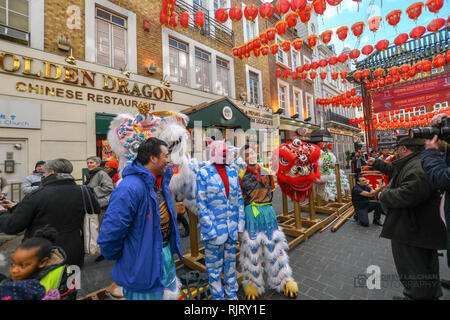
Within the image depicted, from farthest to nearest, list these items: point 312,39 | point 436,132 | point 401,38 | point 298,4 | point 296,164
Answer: point 312,39 → point 401,38 → point 298,4 → point 296,164 → point 436,132

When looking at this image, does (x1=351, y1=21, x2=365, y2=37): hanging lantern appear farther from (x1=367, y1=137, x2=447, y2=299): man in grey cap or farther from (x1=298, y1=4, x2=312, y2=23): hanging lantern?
(x1=367, y1=137, x2=447, y2=299): man in grey cap

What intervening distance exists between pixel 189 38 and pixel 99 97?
5157 millimetres

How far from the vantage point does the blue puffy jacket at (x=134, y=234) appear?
1.43 m

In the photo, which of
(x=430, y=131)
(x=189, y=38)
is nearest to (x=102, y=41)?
(x=189, y=38)

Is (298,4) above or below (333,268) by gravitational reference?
above

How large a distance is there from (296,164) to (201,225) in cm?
240

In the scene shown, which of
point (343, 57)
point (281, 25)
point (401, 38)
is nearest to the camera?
point (281, 25)

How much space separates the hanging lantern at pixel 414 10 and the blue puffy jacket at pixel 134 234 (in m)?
9.08

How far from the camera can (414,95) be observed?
10.8 metres

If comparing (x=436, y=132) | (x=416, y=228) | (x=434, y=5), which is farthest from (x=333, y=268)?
(x=434, y=5)

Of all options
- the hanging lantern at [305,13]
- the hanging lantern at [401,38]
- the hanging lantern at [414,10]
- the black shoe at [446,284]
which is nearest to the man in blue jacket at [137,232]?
the black shoe at [446,284]

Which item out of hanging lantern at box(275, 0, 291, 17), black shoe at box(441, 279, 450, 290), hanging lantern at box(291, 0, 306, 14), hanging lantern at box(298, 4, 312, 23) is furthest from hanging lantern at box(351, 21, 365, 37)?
black shoe at box(441, 279, 450, 290)

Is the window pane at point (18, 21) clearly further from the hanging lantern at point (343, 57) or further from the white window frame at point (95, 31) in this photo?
the hanging lantern at point (343, 57)

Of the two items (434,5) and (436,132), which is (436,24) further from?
(436,132)
